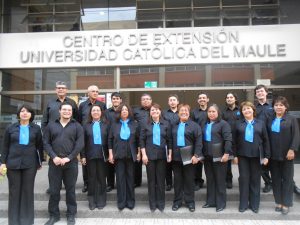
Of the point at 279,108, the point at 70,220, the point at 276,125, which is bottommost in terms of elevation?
the point at 70,220

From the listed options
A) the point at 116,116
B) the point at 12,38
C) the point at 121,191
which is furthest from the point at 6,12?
the point at 121,191

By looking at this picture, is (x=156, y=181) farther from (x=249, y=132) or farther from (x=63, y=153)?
(x=249, y=132)

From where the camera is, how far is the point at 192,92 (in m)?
9.62

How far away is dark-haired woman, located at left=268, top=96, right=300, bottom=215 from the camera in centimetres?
516

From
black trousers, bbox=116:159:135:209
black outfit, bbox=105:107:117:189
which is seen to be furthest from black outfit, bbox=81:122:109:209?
black outfit, bbox=105:107:117:189

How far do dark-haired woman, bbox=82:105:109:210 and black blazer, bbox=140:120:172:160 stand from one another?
0.61 meters

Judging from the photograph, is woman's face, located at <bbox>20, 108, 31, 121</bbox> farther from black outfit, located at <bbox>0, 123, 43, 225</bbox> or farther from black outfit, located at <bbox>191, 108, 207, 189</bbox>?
black outfit, located at <bbox>191, 108, 207, 189</bbox>

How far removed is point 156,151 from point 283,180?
1985 mm

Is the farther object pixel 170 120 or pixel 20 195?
pixel 170 120

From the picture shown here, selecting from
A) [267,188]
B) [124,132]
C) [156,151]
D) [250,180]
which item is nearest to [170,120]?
→ [156,151]

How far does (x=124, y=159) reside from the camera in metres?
5.45

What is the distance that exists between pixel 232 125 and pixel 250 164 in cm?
75

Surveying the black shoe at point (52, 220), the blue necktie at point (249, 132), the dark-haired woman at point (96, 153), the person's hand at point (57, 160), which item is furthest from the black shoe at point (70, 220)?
the blue necktie at point (249, 132)

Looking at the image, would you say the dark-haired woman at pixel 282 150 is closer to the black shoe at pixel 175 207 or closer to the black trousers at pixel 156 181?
the black shoe at pixel 175 207
